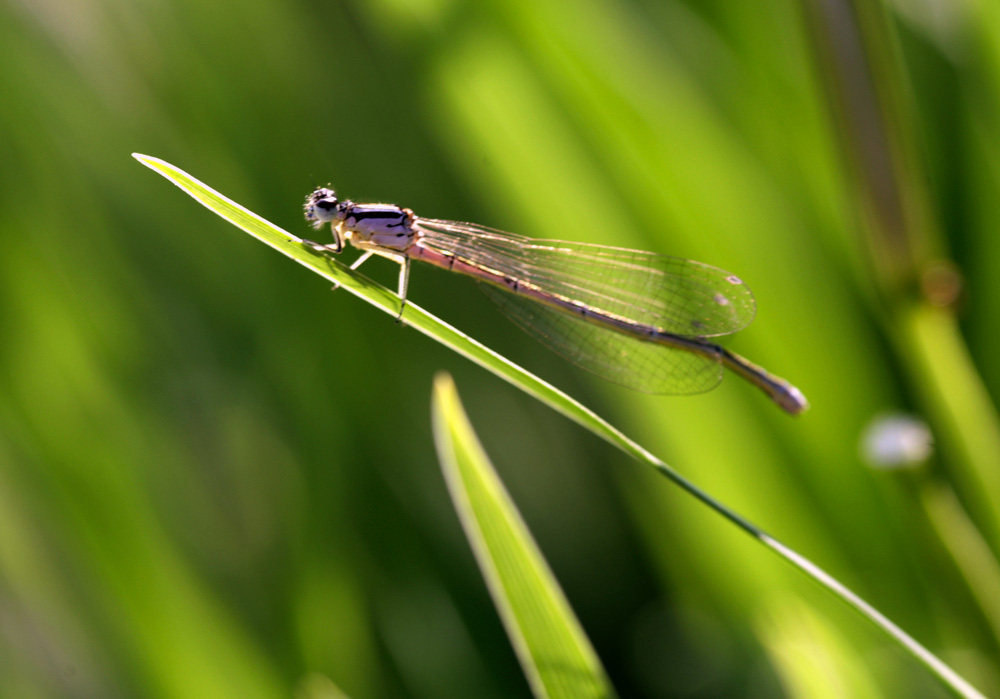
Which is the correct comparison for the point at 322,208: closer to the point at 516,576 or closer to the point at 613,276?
the point at 613,276

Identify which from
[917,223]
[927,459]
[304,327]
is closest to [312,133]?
[304,327]

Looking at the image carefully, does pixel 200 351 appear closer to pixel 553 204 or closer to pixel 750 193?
pixel 553 204

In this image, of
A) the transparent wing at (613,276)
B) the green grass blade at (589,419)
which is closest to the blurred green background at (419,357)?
the transparent wing at (613,276)

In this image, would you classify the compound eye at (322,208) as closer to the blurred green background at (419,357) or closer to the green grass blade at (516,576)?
the blurred green background at (419,357)

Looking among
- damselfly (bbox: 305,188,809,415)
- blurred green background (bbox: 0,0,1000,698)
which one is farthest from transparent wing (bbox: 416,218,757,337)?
blurred green background (bbox: 0,0,1000,698)

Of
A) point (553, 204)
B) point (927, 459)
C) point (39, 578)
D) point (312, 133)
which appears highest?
point (312, 133)

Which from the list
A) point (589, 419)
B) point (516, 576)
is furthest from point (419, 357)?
point (589, 419)
